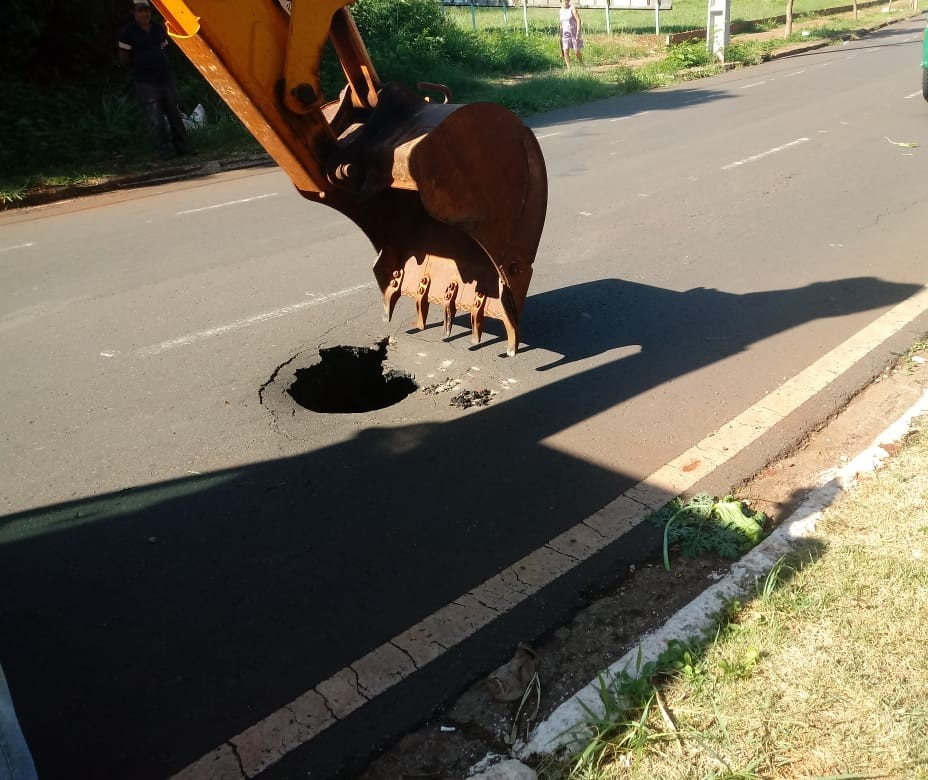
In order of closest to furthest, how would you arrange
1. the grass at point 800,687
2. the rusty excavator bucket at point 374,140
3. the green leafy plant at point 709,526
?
the grass at point 800,687
the green leafy plant at point 709,526
the rusty excavator bucket at point 374,140

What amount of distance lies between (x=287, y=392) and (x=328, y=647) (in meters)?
2.26

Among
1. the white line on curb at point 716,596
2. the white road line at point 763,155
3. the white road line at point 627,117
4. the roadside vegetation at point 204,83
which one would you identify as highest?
the roadside vegetation at point 204,83

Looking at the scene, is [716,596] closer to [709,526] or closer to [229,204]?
[709,526]

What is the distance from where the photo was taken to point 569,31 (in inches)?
816

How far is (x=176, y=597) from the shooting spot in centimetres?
336

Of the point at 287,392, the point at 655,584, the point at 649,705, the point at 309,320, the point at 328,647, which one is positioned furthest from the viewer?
the point at 309,320

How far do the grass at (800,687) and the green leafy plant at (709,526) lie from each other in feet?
0.86

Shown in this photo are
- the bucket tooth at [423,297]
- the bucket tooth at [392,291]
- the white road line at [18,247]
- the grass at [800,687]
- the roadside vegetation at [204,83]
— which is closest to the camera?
the grass at [800,687]

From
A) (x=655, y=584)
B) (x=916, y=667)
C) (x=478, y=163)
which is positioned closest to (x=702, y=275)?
(x=478, y=163)

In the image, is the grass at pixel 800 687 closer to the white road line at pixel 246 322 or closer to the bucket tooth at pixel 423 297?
the bucket tooth at pixel 423 297

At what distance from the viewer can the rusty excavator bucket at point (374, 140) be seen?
3857 millimetres

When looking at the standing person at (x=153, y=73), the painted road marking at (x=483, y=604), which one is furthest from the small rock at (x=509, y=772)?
the standing person at (x=153, y=73)

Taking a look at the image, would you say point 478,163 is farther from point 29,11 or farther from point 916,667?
point 29,11

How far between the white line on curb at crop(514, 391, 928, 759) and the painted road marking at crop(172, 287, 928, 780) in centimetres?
52
